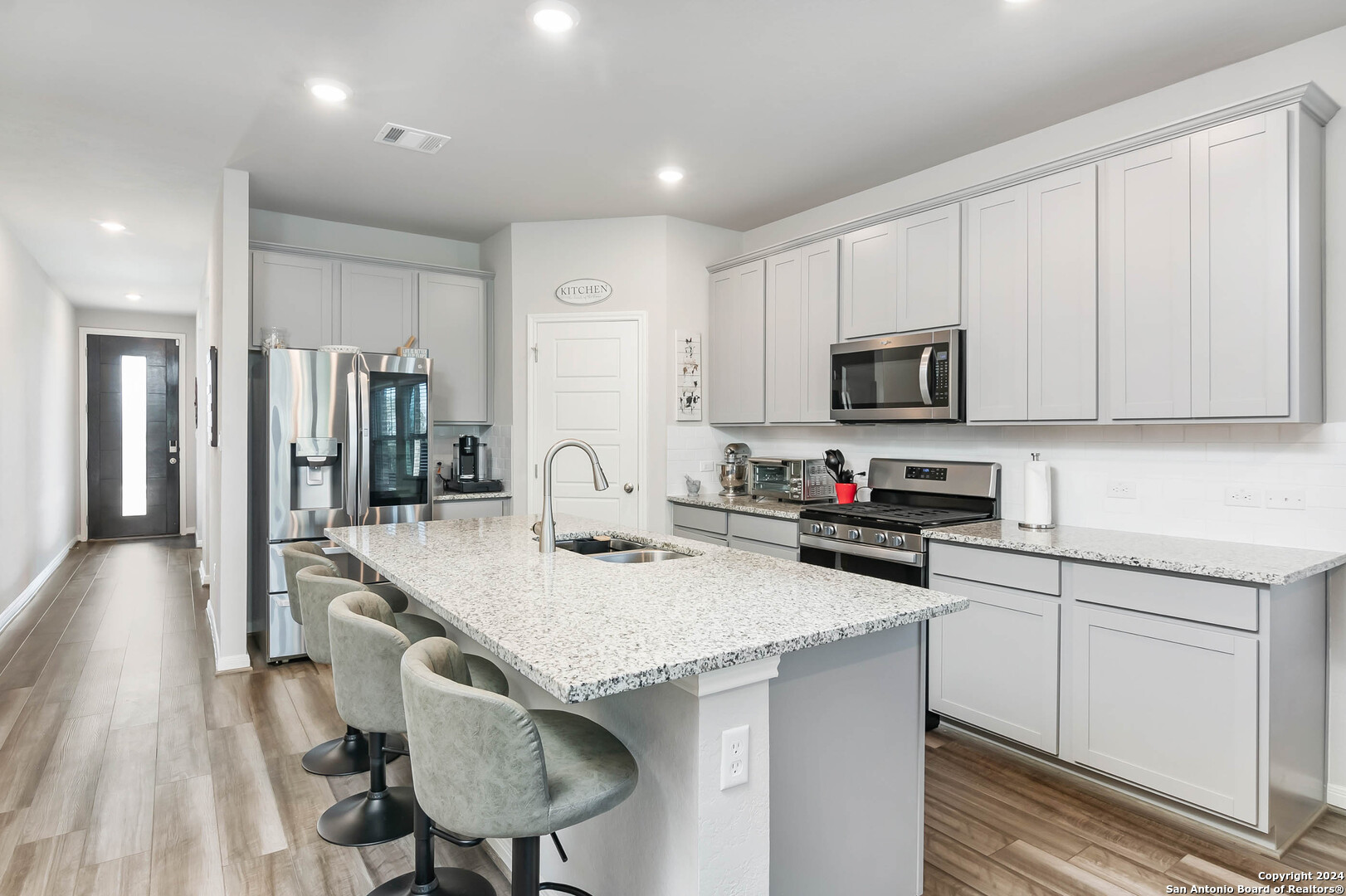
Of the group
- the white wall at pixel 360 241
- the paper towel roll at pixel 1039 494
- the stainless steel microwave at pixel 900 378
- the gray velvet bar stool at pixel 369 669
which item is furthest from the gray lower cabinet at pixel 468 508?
the paper towel roll at pixel 1039 494

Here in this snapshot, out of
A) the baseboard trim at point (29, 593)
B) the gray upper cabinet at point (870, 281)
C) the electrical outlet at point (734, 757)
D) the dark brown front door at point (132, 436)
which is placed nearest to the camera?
the electrical outlet at point (734, 757)

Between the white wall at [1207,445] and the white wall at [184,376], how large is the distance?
857 centimetres

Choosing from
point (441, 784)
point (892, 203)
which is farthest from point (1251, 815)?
point (892, 203)

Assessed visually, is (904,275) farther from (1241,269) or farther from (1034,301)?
(1241,269)

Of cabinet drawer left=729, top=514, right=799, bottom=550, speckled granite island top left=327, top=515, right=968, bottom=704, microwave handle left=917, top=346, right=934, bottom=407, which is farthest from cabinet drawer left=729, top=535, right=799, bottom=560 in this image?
speckled granite island top left=327, top=515, right=968, bottom=704

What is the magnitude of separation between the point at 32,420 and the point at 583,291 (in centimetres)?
455

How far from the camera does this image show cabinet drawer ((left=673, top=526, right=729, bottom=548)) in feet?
14.7

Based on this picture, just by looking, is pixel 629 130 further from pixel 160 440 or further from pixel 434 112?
pixel 160 440

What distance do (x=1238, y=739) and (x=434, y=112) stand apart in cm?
384

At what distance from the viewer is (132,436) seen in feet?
28.3

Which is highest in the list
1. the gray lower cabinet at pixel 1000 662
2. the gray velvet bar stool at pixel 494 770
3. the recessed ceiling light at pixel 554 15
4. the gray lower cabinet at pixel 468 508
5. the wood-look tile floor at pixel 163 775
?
the recessed ceiling light at pixel 554 15

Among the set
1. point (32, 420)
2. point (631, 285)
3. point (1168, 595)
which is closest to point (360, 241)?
point (631, 285)

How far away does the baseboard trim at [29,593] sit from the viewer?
16.0 feet

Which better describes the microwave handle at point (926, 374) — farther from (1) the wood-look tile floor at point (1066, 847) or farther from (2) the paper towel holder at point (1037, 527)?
(1) the wood-look tile floor at point (1066, 847)
